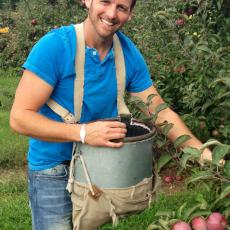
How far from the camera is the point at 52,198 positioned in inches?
86.7

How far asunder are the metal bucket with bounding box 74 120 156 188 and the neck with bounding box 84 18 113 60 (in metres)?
0.41

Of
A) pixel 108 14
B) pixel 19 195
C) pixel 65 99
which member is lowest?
pixel 19 195

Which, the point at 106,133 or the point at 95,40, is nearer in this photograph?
the point at 106,133

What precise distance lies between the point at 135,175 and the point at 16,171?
3172 mm

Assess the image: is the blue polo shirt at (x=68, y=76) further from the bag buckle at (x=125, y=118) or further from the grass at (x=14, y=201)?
the grass at (x=14, y=201)

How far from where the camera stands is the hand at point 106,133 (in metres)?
1.83

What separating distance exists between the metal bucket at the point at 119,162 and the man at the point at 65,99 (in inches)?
1.9

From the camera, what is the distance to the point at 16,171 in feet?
16.2

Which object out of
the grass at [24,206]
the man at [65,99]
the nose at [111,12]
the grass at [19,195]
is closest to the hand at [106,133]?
the man at [65,99]

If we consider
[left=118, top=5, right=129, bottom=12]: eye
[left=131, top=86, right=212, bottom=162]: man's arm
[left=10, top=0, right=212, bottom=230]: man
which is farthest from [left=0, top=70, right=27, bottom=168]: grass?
[left=118, top=5, right=129, bottom=12]: eye

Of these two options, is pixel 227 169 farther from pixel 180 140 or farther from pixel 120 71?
pixel 120 71

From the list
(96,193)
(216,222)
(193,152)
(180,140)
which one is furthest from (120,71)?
(216,222)

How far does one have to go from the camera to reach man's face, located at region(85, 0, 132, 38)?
1.97m

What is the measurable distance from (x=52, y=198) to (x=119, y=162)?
1.48 feet
